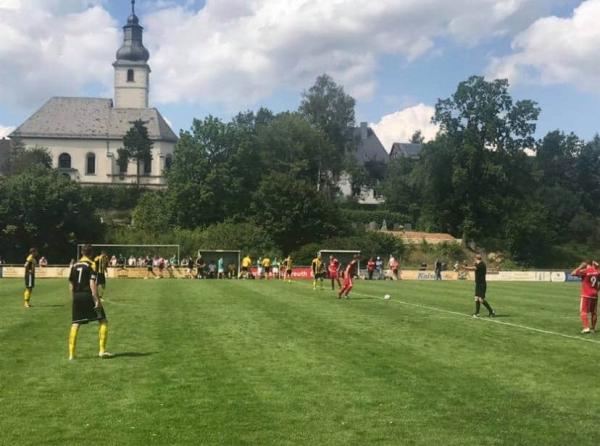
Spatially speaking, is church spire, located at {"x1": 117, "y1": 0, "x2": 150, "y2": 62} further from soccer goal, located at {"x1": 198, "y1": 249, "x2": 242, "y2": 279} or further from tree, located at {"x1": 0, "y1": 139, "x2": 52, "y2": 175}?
soccer goal, located at {"x1": 198, "y1": 249, "x2": 242, "y2": 279}

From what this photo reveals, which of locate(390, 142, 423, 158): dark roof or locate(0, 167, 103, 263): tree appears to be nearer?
locate(0, 167, 103, 263): tree

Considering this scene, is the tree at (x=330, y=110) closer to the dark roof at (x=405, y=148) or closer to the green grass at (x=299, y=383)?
the dark roof at (x=405, y=148)

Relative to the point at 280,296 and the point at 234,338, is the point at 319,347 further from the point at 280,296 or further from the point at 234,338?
the point at 280,296

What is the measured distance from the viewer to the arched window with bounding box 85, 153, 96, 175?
117 meters

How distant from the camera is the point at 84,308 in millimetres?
12953

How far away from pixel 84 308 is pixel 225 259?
43422mm

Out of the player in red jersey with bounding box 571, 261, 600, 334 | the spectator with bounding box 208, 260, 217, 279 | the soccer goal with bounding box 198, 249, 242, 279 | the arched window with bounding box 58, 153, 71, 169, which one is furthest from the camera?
the arched window with bounding box 58, 153, 71, 169

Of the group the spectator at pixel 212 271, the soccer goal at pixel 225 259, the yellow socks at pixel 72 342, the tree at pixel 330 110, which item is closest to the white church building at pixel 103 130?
the tree at pixel 330 110

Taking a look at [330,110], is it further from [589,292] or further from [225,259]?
[589,292]

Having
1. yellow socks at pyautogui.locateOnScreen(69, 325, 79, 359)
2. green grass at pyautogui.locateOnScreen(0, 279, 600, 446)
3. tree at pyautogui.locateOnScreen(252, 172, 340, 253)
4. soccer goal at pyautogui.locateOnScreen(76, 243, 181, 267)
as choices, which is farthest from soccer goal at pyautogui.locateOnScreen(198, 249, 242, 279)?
yellow socks at pyautogui.locateOnScreen(69, 325, 79, 359)

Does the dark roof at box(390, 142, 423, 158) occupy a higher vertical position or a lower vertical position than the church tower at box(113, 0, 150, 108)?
lower

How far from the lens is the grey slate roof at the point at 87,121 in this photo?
386 feet

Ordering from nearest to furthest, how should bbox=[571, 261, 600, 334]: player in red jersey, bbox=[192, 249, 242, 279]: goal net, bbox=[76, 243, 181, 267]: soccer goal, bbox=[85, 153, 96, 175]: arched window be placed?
1. bbox=[571, 261, 600, 334]: player in red jersey
2. bbox=[192, 249, 242, 279]: goal net
3. bbox=[76, 243, 181, 267]: soccer goal
4. bbox=[85, 153, 96, 175]: arched window

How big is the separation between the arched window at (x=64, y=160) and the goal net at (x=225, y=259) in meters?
69.1
